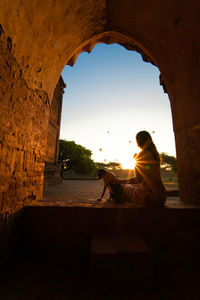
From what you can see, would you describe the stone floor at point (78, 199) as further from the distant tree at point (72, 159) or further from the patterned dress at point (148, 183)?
the distant tree at point (72, 159)

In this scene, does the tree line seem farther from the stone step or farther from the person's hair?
the stone step

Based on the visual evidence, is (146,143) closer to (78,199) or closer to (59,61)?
(78,199)

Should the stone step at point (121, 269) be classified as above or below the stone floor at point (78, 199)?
below

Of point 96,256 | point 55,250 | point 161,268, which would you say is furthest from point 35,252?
point 161,268

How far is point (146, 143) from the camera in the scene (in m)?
2.68

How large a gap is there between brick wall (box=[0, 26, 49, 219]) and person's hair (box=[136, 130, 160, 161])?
7.34 ft

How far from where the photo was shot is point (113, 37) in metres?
5.11

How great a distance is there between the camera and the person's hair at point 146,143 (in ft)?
8.64

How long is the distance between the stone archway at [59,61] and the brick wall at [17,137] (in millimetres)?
13

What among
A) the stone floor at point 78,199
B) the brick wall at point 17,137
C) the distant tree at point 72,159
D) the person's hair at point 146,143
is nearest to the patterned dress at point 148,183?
the person's hair at point 146,143

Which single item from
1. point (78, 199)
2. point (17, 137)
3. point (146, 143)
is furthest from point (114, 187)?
point (17, 137)

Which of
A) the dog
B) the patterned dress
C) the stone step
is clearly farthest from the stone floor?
the stone step

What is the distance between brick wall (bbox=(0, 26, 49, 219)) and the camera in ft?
6.28

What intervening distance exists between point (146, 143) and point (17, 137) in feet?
7.83
